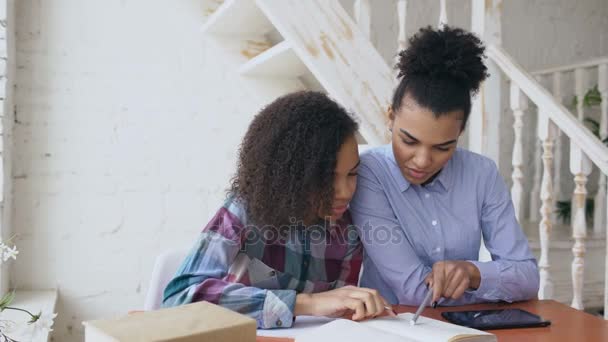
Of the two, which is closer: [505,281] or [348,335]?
[348,335]

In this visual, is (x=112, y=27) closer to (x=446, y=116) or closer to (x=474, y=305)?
(x=446, y=116)

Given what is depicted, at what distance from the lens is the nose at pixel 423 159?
1422 mm

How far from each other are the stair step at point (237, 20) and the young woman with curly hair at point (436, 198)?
877mm

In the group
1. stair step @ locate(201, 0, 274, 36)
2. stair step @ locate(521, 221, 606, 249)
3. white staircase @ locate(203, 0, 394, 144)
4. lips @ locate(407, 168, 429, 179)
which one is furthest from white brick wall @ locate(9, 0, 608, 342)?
stair step @ locate(521, 221, 606, 249)

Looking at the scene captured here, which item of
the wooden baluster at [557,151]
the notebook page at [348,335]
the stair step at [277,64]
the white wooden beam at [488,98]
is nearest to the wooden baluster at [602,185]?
the wooden baluster at [557,151]

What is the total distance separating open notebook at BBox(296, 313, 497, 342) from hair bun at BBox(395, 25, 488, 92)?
0.62m

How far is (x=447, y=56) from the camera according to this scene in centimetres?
145

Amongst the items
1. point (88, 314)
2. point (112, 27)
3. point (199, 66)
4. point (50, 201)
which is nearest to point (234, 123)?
point (199, 66)

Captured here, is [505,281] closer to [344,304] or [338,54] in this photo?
[344,304]

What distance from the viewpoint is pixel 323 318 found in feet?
3.82

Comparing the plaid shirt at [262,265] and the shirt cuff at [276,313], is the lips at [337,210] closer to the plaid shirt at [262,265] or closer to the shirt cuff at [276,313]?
the plaid shirt at [262,265]

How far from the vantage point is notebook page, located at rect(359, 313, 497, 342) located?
0.97m

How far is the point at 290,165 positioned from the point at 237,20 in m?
1.30

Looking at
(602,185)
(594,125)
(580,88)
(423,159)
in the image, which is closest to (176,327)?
(423,159)
